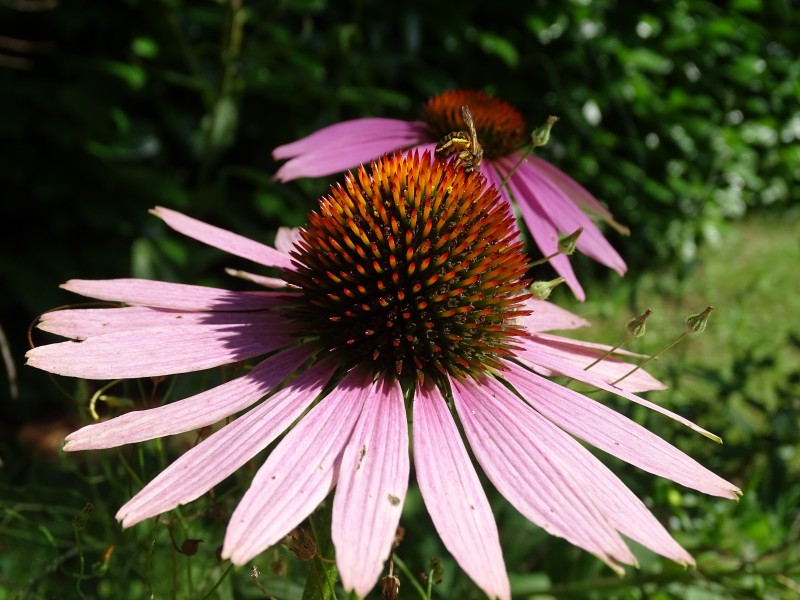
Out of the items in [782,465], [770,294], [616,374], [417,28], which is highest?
[417,28]

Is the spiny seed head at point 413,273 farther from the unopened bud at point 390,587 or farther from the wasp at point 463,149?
the unopened bud at point 390,587

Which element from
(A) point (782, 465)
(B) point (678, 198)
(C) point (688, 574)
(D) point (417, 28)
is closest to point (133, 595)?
(C) point (688, 574)

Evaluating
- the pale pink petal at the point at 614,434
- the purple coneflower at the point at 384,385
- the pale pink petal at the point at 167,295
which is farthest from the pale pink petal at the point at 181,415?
the pale pink petal at the point at 614,434

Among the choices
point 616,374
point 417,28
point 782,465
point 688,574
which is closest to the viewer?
point 616,374

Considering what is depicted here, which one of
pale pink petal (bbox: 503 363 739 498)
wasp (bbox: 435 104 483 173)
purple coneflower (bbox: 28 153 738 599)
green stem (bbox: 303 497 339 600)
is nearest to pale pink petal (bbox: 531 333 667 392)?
purple coneflower (bbox: 28 153 738 599)

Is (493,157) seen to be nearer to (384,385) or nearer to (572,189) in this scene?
(572,189)

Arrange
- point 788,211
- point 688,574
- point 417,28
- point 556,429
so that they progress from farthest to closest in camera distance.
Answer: point 788,211
point 417,28
point 688,574
point 556,429

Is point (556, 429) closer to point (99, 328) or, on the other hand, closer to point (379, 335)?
point (379, 335)
